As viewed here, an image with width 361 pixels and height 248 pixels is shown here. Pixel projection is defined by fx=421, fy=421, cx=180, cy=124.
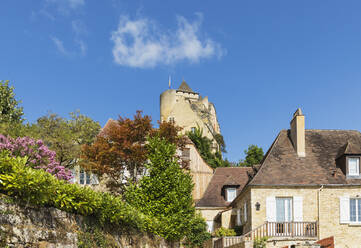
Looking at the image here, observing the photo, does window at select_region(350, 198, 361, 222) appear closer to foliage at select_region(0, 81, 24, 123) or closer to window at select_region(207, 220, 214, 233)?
window at select_region(207, 220, 214, 233)

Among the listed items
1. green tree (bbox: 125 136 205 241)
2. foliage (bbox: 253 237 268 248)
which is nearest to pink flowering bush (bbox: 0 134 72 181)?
green tree (bbox: 125 136 205 241)

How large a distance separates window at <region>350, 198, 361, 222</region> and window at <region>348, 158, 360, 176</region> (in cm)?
135

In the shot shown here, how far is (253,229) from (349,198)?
520cm

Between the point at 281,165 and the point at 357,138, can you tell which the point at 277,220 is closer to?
the point at 281,165

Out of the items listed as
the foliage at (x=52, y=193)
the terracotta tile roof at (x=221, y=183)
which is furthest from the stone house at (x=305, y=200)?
the foliage at (x=52, y=193)

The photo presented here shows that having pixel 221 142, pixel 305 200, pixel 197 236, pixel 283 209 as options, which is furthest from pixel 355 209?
pixel 221 142

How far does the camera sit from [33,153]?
64.2 feet

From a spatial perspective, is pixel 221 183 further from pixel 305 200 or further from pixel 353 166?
pixel 353 166

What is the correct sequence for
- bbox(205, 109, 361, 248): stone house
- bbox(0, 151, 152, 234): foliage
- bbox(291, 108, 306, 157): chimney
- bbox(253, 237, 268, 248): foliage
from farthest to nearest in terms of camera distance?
bbox(291, 108, 306, 157): chimney, bbox(205, 109, 361, 248): stone house, bbox(253, 237, 268, 248): foliage, bbox(0, 151, 152, 234): foliage

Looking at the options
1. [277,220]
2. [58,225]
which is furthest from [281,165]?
[58,225]

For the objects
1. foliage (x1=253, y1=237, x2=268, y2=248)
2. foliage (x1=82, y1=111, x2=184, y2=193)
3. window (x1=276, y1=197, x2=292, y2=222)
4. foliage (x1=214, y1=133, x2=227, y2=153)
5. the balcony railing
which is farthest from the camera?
foliage (x1=214, y1=133, x2=227, y2=153)

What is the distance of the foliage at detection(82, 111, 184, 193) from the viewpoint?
79.9 ft

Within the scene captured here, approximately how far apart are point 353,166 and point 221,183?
36.1 ft

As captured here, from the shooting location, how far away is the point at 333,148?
950 inches
